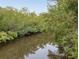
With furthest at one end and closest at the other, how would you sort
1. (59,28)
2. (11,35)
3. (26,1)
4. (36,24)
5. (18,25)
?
(36,24) < (26,1) < (18,25) < (11,35) < (59,28)

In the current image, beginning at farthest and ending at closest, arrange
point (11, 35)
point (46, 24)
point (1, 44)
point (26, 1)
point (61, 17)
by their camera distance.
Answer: point (26, 1) → point (11, 35) → point (1, 44) → point (46, 24) → point (61, 17)

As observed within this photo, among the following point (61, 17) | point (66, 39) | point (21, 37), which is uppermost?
point (61, 17)

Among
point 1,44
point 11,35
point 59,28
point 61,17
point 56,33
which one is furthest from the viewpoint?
point 11,35

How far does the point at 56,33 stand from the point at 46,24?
0.70 meters

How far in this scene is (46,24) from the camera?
7.98 meters

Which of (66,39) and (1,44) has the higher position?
(66,39)

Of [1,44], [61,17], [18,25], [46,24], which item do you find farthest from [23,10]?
[61,17]

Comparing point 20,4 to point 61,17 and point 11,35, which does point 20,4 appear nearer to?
point 11,35

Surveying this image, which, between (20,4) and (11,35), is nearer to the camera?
(11,35)

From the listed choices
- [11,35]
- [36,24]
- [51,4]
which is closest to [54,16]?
[51,4]

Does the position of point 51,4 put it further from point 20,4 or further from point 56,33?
point 20,4

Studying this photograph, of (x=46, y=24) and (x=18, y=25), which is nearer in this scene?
(x=46, y=24)

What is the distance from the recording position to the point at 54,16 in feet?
23.2

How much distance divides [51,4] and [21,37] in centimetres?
783
